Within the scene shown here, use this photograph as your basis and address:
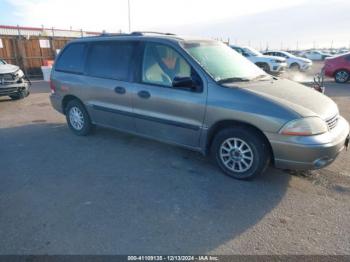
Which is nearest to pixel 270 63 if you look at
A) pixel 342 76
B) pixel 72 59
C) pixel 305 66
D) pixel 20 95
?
pixel 342 76

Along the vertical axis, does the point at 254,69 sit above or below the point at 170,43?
below

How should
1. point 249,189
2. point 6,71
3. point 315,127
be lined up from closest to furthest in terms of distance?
point 315,127
point 249,189
point 6,71

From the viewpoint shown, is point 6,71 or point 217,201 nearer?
point 217,201

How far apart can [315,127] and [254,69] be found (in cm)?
167

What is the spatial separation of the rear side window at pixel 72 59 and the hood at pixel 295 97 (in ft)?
10.1

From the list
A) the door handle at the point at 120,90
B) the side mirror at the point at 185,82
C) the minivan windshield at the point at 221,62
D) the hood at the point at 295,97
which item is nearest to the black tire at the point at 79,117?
the door handle at the point at 120,90

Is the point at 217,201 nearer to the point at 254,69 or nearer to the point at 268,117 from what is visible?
the point at 268,117

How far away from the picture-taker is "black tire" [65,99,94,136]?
571 centimetres

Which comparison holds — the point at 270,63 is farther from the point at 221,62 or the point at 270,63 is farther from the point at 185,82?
the point at 185,82

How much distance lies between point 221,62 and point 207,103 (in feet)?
2.78

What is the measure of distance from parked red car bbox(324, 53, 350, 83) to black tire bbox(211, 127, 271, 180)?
12.7 metres

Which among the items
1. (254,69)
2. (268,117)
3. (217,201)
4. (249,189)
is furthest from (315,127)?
(254,69)

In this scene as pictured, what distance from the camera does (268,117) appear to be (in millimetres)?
3441

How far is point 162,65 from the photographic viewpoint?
14.4 feet
